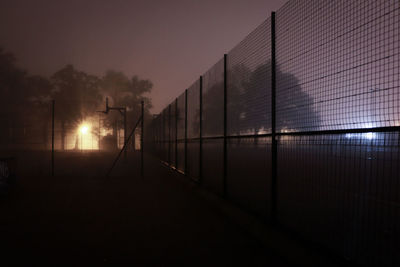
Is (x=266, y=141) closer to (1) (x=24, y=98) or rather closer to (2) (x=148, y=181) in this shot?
(2) (x=148, y=181)

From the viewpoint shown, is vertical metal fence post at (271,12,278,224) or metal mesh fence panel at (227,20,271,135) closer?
vertical metal fence post at (271,12,278,224)

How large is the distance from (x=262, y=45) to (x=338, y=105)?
1964 mm

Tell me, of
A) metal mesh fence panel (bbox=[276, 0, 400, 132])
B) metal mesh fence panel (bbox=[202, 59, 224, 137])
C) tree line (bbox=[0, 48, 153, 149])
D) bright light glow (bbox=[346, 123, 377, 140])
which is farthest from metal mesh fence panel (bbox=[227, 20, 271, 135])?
tree line (bbox=[0, 48, 153, 149])

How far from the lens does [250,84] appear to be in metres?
5.13

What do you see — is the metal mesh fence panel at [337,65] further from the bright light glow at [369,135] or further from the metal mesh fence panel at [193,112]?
the metal mesh fence panel at [193,112]

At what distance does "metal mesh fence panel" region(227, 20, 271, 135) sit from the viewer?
14.6ft

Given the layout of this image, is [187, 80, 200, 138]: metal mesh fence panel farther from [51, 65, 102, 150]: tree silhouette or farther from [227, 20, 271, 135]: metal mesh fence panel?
[51, 65, 102, 150]: tree silhouette

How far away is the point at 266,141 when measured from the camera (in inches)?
175

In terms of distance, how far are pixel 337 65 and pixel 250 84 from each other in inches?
88.8

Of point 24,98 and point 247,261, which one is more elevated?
point 24,98

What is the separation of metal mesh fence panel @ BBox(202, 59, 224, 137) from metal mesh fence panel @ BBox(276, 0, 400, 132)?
3.05 metres

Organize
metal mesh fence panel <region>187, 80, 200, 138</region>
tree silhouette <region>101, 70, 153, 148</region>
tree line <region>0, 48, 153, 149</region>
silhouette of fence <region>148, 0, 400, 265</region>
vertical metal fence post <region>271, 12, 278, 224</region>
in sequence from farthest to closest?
tree silhouette <region>101, 70, 153, 148</region> < tree line <region>0, 48, 153, 149</region> < metal mesh fence panel <region>187, 80, 200, 138</region> < vertical metal fence post <region>271, 12, 278, 224</region> < silhouette of fence <region>148, 0, 400, 265</region>

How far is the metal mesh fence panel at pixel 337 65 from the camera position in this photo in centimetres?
241

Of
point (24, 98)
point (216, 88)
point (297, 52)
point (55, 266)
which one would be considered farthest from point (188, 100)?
point (24, 98)
